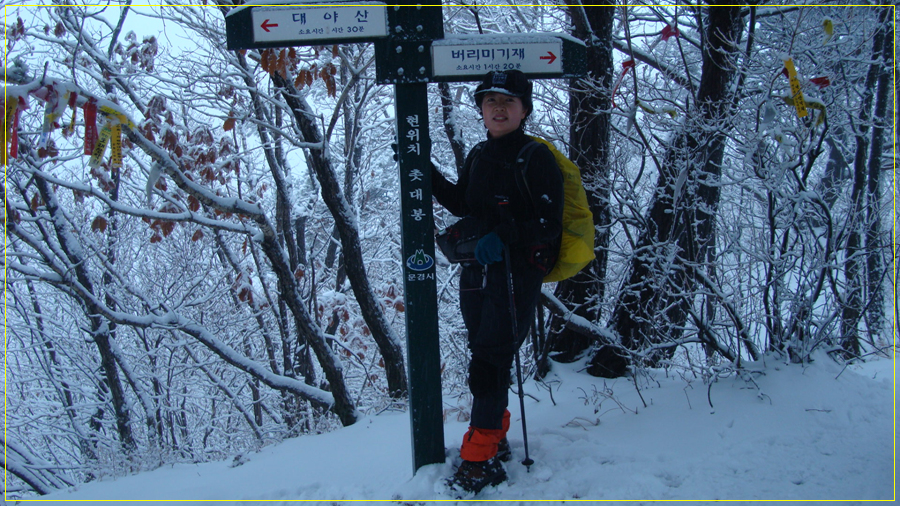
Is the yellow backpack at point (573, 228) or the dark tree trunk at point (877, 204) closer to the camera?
the yellow backpack at point (573, 228)

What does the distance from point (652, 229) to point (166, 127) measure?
435cm

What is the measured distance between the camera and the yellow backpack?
2551 millimetres

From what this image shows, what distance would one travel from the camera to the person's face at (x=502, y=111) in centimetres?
243

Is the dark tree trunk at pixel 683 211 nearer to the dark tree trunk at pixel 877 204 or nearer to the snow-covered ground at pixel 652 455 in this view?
the snow-covered ground at pixel 652 455

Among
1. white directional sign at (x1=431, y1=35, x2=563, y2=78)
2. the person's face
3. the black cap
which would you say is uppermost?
white directional sign at (x1=431, y1=35, x2=563, y2=78)

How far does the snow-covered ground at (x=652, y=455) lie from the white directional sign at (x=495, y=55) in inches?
69.0

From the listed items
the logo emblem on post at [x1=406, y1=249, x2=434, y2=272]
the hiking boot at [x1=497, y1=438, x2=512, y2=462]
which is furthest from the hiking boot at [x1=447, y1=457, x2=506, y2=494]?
the logo emblem on post at [x1=406, y1=249, x2=434, y2=272]

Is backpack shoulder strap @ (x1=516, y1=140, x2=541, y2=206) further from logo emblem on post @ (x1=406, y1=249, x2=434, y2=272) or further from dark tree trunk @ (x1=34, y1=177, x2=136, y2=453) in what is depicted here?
dark tree trunk @ (x1=34, y1=177, x2=136, y2=453)

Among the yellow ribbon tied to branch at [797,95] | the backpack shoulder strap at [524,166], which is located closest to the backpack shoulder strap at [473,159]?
the backpack shoulder strap at [524,166]

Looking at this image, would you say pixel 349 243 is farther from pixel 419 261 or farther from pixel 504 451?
pixel 504 451

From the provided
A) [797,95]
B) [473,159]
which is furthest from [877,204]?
[473,159]

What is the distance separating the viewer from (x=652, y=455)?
2535 mm

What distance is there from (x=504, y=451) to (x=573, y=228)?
108 cm

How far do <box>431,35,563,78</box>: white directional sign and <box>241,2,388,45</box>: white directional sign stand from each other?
0.95ft
